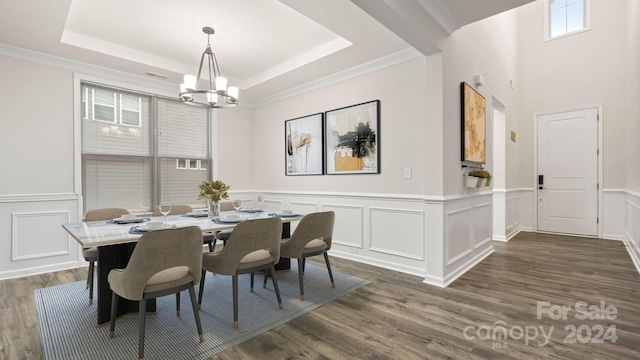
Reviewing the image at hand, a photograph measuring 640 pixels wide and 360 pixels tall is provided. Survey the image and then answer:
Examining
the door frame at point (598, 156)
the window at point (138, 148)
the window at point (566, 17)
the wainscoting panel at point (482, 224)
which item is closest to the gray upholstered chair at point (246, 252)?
the window at point (138, 148)

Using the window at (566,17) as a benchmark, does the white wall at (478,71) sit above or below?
below

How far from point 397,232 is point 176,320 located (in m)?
2.48

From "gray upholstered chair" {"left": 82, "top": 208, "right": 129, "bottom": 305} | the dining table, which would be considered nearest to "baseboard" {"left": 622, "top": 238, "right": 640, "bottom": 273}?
the dining table

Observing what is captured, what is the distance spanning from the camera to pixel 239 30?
130 inches

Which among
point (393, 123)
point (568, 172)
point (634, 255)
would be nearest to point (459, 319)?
point (393, 123)

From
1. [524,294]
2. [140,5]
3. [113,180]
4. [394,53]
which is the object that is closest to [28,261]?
[113,180]

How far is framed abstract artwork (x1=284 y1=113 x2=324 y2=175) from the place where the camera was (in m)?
4.50

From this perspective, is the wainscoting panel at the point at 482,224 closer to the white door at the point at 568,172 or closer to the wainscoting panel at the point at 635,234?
the wainscoting panel at the point at 635,234

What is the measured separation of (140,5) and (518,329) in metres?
4.26

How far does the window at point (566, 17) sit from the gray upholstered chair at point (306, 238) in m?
6.28

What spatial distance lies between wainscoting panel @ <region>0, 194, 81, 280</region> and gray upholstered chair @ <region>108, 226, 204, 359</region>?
234 cm

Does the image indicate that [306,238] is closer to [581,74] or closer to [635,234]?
[635,234]

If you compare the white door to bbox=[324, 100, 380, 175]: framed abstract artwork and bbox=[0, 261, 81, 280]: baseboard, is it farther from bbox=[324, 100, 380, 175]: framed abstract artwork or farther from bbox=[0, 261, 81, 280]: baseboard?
bbox=[0, 261, 81, 280]: baseboard

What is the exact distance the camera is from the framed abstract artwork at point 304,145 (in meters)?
4.50
